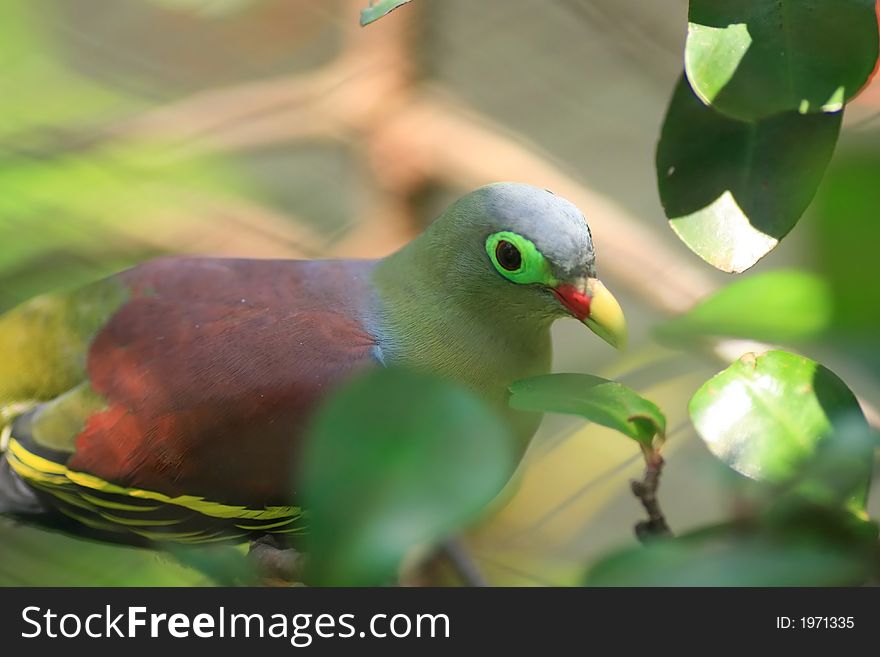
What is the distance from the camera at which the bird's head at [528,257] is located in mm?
989

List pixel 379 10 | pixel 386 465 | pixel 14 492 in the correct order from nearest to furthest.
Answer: pixel 386 465 < pixel 379 10 < pixel 14 492

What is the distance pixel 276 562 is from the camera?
1052 millimetres

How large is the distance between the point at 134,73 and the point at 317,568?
2.53 meters

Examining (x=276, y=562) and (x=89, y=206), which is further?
(x=89, y=206)

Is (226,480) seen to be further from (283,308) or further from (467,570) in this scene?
(467,570)

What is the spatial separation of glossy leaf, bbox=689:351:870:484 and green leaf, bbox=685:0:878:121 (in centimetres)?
22


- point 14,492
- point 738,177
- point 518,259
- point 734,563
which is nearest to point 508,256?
point 518,259

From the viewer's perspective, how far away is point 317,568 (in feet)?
1.63

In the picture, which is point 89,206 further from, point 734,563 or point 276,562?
point 734,563

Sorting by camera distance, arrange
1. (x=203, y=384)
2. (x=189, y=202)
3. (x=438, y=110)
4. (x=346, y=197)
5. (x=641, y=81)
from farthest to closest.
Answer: (x=641, y=81) → (x=346, y=197) → (x=189, y=202) → (x=438, y=110) → (x=203, y=384)

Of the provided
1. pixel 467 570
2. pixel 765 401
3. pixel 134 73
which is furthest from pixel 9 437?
pixel 134 73

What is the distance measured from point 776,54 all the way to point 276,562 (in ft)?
2.36

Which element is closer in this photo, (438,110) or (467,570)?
(467,570)

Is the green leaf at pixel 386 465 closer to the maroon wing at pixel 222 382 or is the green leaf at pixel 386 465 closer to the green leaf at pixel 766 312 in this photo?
the green leaf at pixel 766 312
